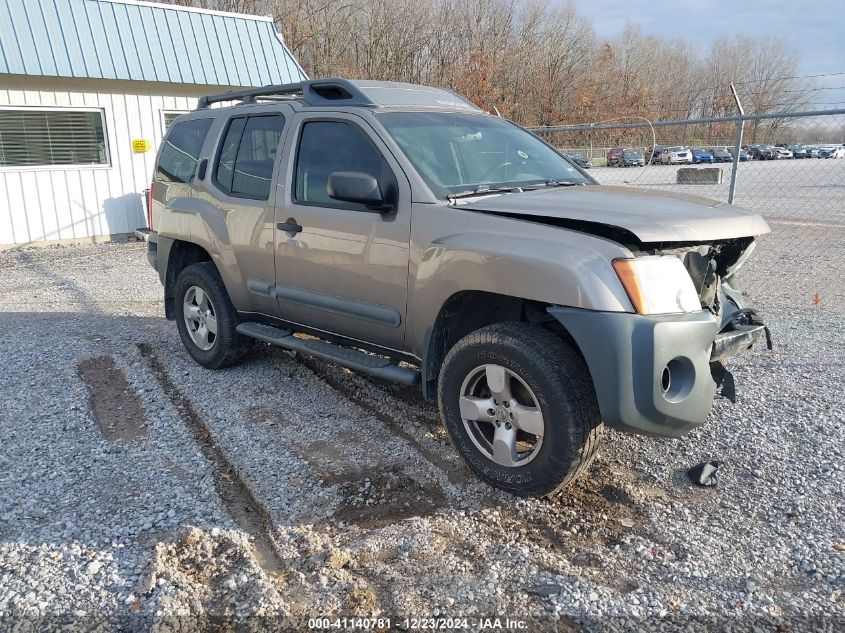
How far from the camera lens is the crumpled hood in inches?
125

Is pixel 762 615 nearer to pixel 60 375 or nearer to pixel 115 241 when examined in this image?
pixel 60 375

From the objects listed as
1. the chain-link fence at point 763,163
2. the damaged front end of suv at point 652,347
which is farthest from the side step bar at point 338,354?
the chain-link fence at point 763,163

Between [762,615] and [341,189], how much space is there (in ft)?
9.33

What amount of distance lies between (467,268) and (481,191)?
2.14 ft

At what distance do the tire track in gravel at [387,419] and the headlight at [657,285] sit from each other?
55.5 inches

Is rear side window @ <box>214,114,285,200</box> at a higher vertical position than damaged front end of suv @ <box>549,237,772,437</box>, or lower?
higher

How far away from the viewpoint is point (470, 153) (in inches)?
169

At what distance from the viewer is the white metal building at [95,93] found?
449 inches

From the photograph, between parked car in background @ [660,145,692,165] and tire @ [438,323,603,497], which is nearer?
tire @ [438,323,603,497]

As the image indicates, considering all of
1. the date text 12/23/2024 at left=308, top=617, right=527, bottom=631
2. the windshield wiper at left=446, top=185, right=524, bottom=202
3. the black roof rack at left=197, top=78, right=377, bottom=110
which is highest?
the black roof rack at left=197, top=78, right=377, bottom=110

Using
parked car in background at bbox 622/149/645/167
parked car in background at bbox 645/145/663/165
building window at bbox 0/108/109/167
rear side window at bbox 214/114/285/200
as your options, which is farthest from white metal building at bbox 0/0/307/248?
rear side window at bbox 214/114/285/200

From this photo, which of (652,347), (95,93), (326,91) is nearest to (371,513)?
(652,347)

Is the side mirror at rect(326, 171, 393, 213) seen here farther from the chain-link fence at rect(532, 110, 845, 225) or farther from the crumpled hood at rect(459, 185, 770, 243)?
the chain-link fence at rect(532, 110, 845, 225)

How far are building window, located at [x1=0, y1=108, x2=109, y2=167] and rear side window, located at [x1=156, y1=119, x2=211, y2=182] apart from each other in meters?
7.36
